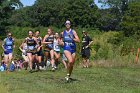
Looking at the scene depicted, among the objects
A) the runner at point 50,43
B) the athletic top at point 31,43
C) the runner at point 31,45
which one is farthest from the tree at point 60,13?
the athletic top at point 31,43

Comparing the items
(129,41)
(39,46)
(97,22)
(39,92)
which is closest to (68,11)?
(97,22)

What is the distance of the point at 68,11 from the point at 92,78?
10090 centimetres

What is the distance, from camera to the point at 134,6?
54.6m

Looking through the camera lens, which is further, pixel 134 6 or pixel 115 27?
pixel 115 27

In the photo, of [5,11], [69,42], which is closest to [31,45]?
[69,42]

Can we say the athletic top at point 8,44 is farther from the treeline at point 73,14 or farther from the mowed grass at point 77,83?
→ the treeline at point 73,14

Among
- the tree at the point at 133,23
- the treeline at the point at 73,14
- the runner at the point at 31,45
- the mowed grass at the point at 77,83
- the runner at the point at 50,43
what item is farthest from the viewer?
the treeline at the point at 73,14

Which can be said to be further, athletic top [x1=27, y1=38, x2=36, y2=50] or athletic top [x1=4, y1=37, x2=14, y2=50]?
athletic top [x1=4, y1=37, x2=14, y2=50]

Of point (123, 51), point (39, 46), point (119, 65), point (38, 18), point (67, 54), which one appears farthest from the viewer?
point (38, 18)

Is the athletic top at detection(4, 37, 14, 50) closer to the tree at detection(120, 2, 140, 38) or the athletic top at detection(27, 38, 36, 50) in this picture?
the athletic top at detection(27, 38, 36, 50)

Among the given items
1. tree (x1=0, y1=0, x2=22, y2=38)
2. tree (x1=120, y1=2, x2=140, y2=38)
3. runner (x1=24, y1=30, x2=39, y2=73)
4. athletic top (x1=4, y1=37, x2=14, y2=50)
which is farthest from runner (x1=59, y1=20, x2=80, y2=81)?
tree (x1=0, y1=0, x2=22, y2=38)

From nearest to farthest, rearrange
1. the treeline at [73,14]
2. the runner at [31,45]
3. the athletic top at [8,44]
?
the runner at [31,45] → the athletic top at [8,44] → the treeline at [73,14]

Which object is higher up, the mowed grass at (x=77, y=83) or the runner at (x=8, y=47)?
the runner at (x=8, y=47)

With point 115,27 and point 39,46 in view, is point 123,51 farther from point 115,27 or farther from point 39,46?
point 115,27
